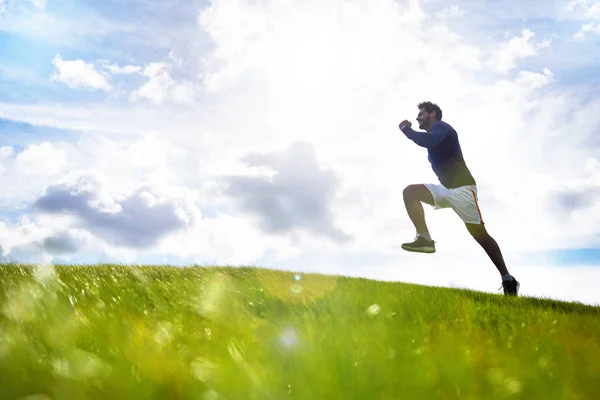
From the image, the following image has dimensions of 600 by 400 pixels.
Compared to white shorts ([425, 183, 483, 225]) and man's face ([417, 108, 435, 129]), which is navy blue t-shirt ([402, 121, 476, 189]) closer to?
Answer: white shorts ([425, 183, 483, 225])

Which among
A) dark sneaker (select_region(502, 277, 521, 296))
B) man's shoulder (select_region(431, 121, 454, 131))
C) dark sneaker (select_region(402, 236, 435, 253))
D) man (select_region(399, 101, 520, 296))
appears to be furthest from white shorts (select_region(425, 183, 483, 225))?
dark sneaker (select_region(502, 277, 521, 296))

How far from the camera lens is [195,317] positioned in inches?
153

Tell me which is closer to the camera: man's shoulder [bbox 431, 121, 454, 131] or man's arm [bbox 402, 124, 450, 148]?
man's arm [bbox 402, 124, 450, 148]

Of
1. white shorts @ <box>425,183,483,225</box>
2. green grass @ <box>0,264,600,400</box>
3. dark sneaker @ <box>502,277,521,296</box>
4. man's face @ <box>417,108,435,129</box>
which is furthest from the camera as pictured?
man's face @ <box>417,108,435,129</box>

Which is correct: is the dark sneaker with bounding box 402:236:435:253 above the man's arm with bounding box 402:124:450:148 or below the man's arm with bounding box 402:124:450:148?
below

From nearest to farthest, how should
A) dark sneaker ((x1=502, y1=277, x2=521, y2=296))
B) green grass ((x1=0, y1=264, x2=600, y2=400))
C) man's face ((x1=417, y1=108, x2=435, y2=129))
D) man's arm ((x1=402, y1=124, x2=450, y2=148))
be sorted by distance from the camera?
green grass ((x1=0, y1=264, x2=600, y2=400)) < man's arm ((x1=402, y1=124, x2=450, y2=148)) < dark sneaker ((x1=502, y1=277, x2=521, y2=296)) < man's face ((x1=417, y1=108, x2=435, y2=129))

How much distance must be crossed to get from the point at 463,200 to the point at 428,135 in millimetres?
1291

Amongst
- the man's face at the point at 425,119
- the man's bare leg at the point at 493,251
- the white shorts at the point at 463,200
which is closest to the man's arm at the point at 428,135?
the man's face at the point at 425,119

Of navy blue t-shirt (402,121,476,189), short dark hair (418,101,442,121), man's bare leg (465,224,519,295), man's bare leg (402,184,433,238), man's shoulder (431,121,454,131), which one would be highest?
short dark hair (418,101,442,121)

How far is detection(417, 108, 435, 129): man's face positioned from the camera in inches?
388

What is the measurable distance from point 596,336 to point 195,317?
3.49 metres

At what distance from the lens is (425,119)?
9.87 meters

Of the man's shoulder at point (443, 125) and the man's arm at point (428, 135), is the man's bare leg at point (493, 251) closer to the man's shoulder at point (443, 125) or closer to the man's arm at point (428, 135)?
the man's arm at point (428, 135)

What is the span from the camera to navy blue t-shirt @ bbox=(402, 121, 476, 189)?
9.15 metres
